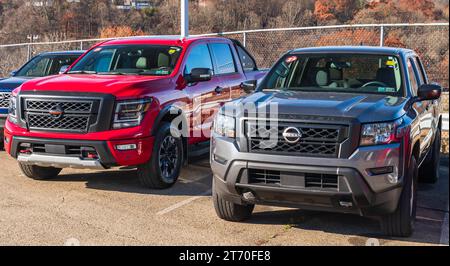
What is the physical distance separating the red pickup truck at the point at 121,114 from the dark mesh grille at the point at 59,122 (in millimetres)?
12

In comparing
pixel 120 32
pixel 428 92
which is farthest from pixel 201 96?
pixel 120 32

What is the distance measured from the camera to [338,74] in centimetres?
662

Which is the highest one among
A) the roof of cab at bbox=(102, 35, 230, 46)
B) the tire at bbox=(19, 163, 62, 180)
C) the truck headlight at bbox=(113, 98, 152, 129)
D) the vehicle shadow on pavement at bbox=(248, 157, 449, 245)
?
the roof of cab at bbox=(102, 35, 230, 46)

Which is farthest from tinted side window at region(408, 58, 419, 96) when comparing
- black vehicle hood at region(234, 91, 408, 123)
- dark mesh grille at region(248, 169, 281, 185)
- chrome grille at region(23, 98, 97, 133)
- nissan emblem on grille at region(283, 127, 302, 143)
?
chrome grille at region(23, 98, 97, 133)

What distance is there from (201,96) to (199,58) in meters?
0.66

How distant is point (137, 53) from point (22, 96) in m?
1.87

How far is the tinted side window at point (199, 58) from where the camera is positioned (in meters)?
8.05

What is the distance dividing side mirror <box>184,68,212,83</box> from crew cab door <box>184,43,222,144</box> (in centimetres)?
9

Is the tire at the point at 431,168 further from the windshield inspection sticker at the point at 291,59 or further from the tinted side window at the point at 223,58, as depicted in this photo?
the tinted side window at the point at 223,58

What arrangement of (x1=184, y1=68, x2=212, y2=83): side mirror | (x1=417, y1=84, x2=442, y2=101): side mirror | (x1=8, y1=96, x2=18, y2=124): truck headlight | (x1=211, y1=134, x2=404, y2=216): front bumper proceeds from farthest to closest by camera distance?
(x1=184, y1=68, x2=212, y2=83): side mirror, (x1=8, y1=96, x2=18, y2=124): truck headlight, (x1=417, y1=84, x2=442, y2=101): side mirror, (x1=211, y1=134, x2=404, y2=216): front bumper

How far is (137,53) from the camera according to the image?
8.30 m

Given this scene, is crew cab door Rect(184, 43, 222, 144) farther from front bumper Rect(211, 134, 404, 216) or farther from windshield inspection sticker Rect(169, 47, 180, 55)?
front bumper Rect(211, 134, 404, 216)

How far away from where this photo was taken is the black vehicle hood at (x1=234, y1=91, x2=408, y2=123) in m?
5.09

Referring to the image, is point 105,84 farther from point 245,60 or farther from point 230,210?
point 245,60
